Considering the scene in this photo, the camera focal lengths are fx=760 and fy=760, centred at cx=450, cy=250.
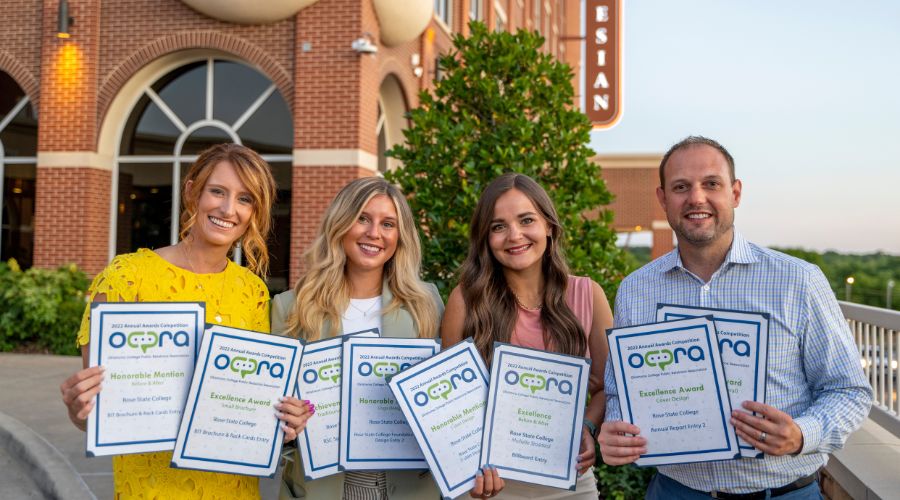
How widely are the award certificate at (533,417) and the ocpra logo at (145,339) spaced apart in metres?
1.06

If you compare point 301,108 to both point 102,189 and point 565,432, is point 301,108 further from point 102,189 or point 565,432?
point 565,432

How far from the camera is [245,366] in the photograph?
8.25 feet

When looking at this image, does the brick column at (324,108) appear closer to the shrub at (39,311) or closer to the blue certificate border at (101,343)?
the shrub at (39,311)

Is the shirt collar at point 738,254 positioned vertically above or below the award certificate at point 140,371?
above

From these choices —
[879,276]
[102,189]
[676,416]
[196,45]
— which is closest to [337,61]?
[196,45]

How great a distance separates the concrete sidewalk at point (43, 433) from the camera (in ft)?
18.8

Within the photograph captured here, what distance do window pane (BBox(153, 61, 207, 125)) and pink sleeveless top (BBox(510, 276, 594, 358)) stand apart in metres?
11.2

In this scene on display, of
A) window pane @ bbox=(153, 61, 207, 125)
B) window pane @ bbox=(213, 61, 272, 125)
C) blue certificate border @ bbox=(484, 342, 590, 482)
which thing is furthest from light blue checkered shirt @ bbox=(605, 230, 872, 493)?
window pane @ bbox=(153, 61, 207, 125)

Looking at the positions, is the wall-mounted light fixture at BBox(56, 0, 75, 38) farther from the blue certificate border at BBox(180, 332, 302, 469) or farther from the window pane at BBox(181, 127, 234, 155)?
the blue certificate border at BBox(180, 332, 302, 469)

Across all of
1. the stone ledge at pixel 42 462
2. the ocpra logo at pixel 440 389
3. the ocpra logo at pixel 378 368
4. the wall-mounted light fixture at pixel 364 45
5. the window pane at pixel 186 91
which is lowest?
the stone ledge at pixel 42 462

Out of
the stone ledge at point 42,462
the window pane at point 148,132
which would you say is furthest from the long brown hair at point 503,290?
the window pane at point 148,132

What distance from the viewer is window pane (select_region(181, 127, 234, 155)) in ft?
42.2

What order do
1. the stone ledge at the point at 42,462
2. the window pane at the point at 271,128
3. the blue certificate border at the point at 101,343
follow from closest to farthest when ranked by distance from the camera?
the blue certificate border at the point at 101,343 < the stone ledge at the point at 42,462 < the window pane at the point at 271,128

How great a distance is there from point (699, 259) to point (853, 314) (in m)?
3.87
